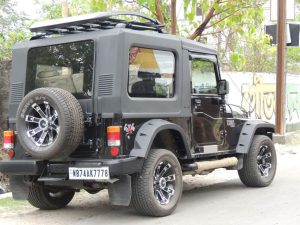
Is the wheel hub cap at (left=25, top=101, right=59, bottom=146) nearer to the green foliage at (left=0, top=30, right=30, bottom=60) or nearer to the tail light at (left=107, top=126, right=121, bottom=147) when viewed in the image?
the tail light at (left=107, top=126, right=121, bottom=147)

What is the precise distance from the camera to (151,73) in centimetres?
707

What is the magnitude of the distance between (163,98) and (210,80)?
1.40 meters

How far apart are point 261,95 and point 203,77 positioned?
446 inches

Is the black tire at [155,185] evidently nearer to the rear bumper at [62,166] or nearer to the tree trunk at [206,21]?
the rear bumper at [62,166]

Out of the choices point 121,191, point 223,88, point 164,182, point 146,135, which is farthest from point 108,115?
point 223,88

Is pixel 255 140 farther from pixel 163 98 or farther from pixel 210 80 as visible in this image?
pixel 163 98

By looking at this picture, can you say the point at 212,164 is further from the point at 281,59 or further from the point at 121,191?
the point at 281,59

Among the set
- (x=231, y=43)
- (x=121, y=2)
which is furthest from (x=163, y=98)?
(x=231, y=43)

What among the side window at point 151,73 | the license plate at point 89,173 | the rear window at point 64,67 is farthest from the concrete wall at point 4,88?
the license plate at point 89,173

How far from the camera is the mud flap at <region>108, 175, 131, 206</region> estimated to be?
638cm

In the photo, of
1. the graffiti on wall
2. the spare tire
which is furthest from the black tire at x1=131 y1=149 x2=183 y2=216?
the graffiti on wall

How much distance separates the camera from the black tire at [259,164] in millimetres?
8688

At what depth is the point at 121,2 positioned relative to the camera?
Answer: 12.2 metres

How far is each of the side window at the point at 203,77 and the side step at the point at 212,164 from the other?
3.41 ft
